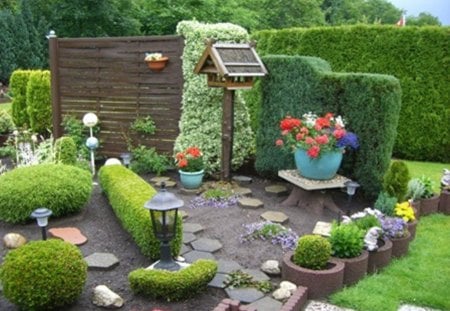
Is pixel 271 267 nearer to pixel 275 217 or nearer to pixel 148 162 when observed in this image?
pixel 275 217

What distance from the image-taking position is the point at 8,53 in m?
22.2

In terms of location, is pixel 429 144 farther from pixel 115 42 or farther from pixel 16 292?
pixel 16 292

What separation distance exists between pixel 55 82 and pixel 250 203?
483cm

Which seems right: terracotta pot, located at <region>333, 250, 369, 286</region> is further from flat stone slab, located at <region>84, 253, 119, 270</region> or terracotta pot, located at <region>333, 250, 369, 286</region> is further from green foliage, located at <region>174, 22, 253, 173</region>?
green foliage, located at <region>174, 22, 253, 173</region>

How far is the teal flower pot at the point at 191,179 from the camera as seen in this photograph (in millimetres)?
6711

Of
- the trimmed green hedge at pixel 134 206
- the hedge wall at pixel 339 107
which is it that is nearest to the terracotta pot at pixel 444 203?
the hedge wall at pixel 339 107

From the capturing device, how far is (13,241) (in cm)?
448

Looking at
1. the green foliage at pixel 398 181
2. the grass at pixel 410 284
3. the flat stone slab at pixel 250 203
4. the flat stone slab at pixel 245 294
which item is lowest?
the grass at pixel 410 284

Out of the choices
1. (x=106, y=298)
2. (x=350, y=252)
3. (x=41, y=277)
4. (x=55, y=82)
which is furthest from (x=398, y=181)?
(x=55, y=82)

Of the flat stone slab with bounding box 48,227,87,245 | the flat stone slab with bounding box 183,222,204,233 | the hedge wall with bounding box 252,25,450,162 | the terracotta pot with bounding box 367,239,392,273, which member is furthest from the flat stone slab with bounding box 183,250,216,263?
the hedge wall with bounding box 252,25,450,162

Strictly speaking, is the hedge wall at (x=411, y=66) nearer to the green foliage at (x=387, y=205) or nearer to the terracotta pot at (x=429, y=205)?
the terracotta pot at (x=429, y=205)

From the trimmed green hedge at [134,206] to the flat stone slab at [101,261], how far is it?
273 millimetres

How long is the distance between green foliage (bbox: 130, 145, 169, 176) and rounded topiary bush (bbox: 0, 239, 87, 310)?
412 cm

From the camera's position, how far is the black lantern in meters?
3.68
